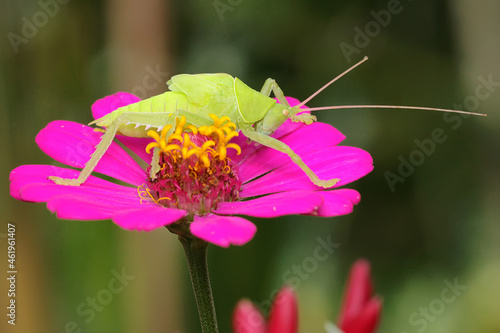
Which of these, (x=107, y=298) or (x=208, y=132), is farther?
(x=107, y=298)

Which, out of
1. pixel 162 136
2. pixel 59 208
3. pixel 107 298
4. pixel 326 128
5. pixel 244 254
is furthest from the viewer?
pixel 244 254

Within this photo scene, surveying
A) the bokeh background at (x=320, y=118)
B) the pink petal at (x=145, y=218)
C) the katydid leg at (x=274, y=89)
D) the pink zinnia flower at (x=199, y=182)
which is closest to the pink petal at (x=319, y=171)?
the pink zinnia flower at (x=199, y=182)

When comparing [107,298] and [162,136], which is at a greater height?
[162,136]

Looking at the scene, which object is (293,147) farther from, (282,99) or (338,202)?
(338,202)

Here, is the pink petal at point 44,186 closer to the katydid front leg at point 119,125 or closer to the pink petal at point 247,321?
the katydid front leg at point 119,125

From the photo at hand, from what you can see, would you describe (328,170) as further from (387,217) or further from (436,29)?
(436,29)

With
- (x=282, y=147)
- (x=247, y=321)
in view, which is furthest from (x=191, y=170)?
(x=247, y=321)

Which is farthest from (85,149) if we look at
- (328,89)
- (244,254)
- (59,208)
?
(328,89)
